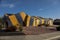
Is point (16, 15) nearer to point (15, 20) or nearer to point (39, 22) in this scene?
point (15, 20)

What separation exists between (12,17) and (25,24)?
21.7 ft

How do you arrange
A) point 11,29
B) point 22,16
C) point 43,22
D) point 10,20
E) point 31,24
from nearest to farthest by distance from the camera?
1. point 11,29
2. point 10,20
3. point 22,16
4. point 31,24
5. point 43,22

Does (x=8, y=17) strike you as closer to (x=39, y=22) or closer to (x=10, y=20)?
(x=10, y=20)

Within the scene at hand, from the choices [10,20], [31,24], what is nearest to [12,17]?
[10,20]

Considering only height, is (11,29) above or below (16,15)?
below

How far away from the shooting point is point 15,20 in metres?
48.0

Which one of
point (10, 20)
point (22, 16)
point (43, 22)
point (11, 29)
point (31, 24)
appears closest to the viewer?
point (11, 29)

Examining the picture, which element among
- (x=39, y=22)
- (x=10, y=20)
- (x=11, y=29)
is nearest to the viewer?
(x=11, y=29)

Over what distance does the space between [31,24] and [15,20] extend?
936 cm

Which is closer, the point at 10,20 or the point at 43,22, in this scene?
the point at 10,20

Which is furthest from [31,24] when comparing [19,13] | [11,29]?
[11,29]

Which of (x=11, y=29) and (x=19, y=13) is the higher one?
(x=19, y=13)

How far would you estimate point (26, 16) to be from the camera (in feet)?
171

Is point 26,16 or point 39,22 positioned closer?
point 26,16
